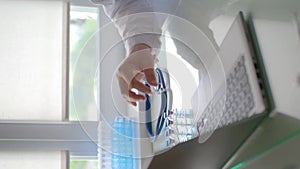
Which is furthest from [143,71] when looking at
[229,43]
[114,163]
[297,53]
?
[114,163]

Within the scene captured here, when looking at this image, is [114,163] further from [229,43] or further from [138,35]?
[229,43]

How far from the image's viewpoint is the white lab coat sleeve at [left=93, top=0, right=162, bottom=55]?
60 centimetres

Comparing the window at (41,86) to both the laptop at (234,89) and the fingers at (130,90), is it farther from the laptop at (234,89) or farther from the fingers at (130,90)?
the laptop at (234,89)

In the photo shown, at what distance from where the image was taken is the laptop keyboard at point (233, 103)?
0.39 m

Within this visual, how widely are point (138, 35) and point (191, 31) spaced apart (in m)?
0.11

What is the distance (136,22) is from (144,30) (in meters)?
0.03

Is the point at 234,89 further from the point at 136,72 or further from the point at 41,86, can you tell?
the point at 41,86

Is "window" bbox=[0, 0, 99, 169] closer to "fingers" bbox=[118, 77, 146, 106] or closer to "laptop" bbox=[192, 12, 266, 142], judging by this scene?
"fingers" bbox=[118, 77, 146, 106]

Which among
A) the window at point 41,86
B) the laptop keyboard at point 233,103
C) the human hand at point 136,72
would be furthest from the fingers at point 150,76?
the window at point 41,86

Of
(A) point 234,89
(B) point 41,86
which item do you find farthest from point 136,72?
(B) point 41,86

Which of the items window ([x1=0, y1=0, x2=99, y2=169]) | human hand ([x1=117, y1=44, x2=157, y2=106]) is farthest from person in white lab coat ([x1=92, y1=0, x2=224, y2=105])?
window ([x1=0, y1=0, x2=99, y2=169])

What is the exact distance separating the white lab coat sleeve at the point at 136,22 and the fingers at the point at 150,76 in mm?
33

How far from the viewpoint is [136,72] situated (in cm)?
58

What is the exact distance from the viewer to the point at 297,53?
0.32 m
